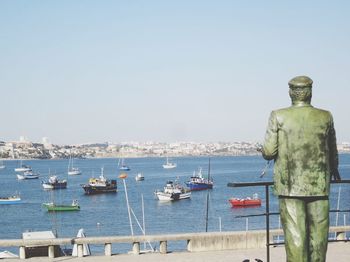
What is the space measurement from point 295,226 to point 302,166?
1.95 feet

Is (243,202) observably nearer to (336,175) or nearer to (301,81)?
(336,175)

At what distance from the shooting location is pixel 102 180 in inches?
4528

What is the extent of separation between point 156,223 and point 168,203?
1035 inches

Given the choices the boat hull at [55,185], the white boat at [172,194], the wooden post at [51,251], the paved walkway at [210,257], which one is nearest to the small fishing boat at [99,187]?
the boat hull at [55,185]

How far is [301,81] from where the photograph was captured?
5.97 meters

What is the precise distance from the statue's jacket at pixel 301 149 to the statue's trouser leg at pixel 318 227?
131 millimetres

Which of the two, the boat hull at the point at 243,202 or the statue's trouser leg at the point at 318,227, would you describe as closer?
the statue's trouser leg at the point at 318,227

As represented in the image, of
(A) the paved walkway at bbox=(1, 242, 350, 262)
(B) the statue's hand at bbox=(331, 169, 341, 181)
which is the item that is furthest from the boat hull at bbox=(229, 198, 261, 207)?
(B) the statue's hand at bbox=(331, 169, 341, 181)

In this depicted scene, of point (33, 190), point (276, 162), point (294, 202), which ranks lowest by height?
point (33, 190)

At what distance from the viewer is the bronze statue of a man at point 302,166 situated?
581cm

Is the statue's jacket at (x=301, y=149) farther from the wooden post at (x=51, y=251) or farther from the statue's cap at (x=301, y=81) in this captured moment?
the wooden post at (x=51, y=251)

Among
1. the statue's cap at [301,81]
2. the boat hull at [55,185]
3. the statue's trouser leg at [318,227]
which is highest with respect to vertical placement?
the statue's cap at [301,81]

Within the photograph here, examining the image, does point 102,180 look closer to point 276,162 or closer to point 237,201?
point 237,201

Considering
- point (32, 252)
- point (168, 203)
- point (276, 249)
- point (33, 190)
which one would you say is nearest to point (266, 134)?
point (276, 249)
